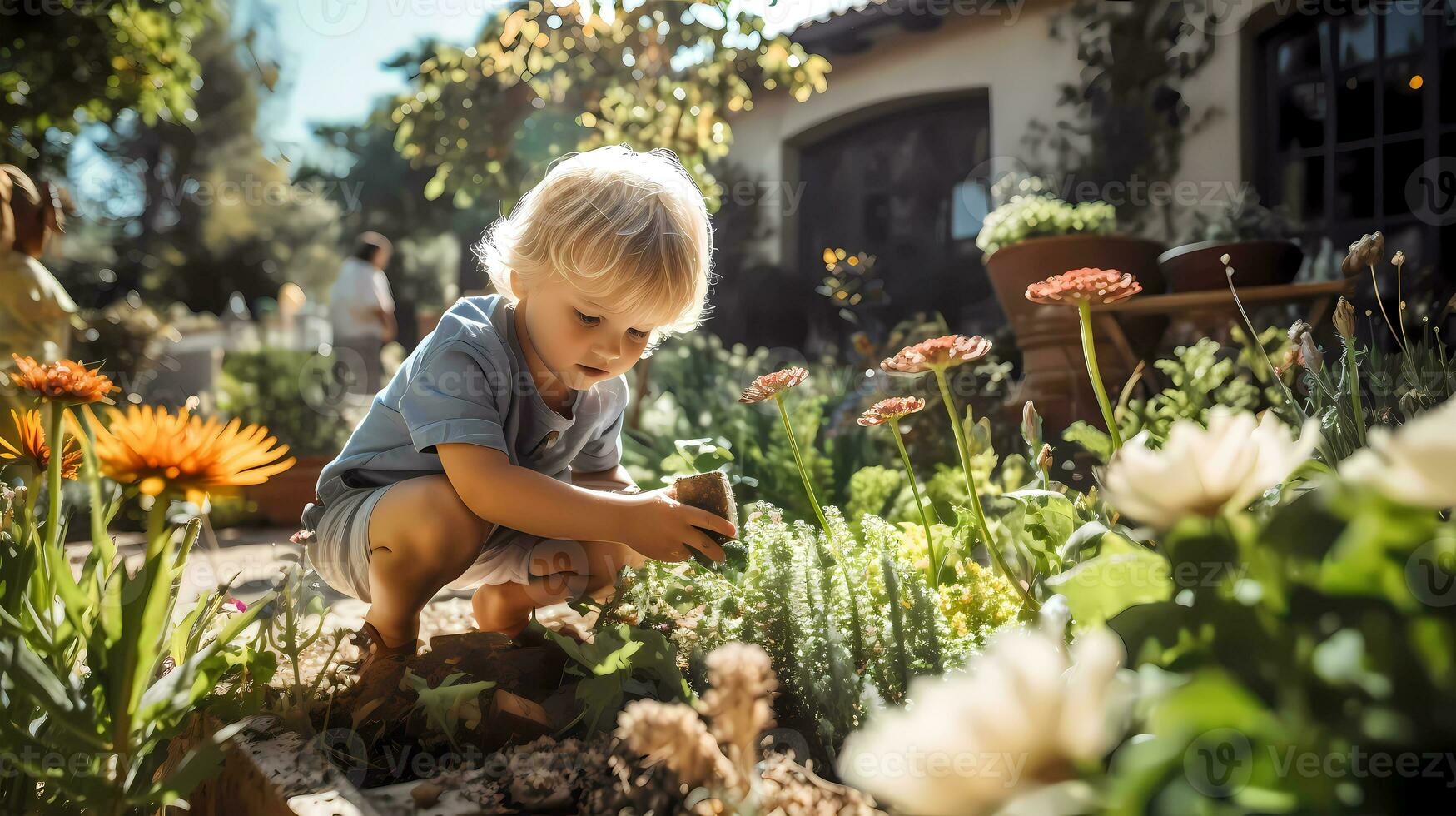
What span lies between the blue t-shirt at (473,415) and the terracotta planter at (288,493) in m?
3.73

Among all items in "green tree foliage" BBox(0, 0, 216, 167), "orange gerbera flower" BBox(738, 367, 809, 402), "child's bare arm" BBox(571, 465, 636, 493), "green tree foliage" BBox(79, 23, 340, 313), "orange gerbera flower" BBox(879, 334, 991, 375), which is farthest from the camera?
"green tree foliage" BBox(79, 23, 340, 313)

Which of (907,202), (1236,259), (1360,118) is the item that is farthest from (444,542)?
(907,202)

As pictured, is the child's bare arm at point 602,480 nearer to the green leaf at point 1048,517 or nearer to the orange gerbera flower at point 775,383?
the orange gerbera flower at point 775,383

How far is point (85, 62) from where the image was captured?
5.35m

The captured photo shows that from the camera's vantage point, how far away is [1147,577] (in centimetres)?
81

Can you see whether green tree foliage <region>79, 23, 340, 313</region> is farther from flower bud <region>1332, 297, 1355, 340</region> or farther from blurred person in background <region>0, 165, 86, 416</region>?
flower bud <region>1332, 297, 1355, 340</region>

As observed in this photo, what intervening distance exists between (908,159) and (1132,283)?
5541 millimetres

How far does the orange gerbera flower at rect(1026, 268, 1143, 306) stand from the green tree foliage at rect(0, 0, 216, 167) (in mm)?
5227

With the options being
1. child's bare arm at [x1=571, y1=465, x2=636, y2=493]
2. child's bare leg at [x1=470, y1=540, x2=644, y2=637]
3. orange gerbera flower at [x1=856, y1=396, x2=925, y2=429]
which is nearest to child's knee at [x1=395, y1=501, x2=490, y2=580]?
child's bare leg at [x1=470, y1=540, x2=644, y2=637]

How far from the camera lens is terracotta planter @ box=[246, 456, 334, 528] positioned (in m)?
5.25

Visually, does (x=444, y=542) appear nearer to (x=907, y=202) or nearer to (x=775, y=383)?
(x=775, y=383)

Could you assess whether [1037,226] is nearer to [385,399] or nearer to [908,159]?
[385,399]

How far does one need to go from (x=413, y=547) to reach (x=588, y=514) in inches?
12.9

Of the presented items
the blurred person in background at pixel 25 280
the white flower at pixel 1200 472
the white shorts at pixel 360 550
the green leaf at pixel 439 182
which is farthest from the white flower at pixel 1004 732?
the green leaf at pixel 439 182
